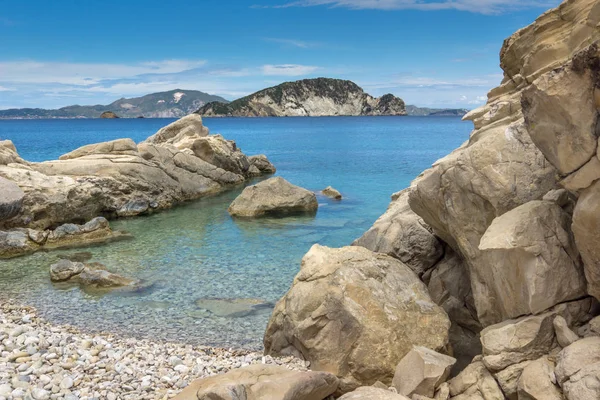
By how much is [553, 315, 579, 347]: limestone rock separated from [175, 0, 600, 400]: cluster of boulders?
0.03 m

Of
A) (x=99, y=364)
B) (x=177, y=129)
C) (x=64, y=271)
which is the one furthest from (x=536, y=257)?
(x=177, y=129)

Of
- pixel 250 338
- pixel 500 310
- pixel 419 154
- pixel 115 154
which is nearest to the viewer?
pixel 500 310

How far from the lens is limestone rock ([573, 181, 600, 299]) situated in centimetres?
944

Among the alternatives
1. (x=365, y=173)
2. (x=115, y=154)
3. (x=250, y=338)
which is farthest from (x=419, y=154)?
(x=250, y=338)

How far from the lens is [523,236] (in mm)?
10648

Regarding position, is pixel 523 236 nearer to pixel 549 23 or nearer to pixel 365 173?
pixel 549 23

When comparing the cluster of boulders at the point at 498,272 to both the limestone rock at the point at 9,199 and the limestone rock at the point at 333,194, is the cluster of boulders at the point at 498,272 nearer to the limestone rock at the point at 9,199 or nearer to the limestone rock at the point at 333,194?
the limestone rock at the point at 9,199

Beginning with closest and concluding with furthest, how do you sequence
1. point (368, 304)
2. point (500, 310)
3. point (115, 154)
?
1. point (500, 310)
2. point (368, 304)
3. point (115, 154)

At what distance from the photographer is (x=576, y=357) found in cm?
916

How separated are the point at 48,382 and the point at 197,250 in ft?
54.1

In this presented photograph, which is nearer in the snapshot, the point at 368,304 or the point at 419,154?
the point at 368,304

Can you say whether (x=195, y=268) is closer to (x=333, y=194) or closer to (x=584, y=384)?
(x=584, y=384)

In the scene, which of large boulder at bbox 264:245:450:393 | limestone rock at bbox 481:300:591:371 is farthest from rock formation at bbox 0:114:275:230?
limestone rock at bbox 481:300:591:371

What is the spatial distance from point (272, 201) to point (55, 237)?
47.6 feet
